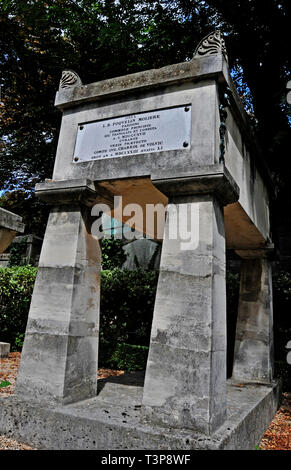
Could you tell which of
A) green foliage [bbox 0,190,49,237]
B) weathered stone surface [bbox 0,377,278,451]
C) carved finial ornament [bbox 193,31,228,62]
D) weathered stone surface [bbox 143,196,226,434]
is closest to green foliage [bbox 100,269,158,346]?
weathered stone surface [bbox 0,377,278,451]

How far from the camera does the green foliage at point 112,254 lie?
12.6 m

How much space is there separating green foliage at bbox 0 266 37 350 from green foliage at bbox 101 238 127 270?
3.72m

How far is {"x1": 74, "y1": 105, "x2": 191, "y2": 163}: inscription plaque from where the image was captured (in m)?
3.52

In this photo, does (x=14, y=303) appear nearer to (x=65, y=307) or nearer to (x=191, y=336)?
(x=65, y=307)

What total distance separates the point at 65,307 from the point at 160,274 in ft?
3.56

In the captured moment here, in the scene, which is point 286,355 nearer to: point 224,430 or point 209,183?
point 224,430

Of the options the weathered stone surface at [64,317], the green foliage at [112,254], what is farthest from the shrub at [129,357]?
the green foliage at [112,254]

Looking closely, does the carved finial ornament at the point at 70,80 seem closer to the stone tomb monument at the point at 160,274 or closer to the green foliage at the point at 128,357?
the stone tomb monument at the point at 160,274

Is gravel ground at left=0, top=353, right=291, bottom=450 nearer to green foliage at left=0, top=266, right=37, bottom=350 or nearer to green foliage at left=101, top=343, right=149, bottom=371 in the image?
green foliage at left=101, top=343, right=149, bottom=371

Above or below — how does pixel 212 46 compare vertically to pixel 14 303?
above

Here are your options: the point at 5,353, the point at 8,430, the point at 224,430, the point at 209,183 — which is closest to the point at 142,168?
the point at 209,183

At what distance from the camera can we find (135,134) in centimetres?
376

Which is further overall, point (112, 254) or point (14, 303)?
point (112, 254)

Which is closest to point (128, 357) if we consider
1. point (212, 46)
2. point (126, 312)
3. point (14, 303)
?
point (126, 312)
